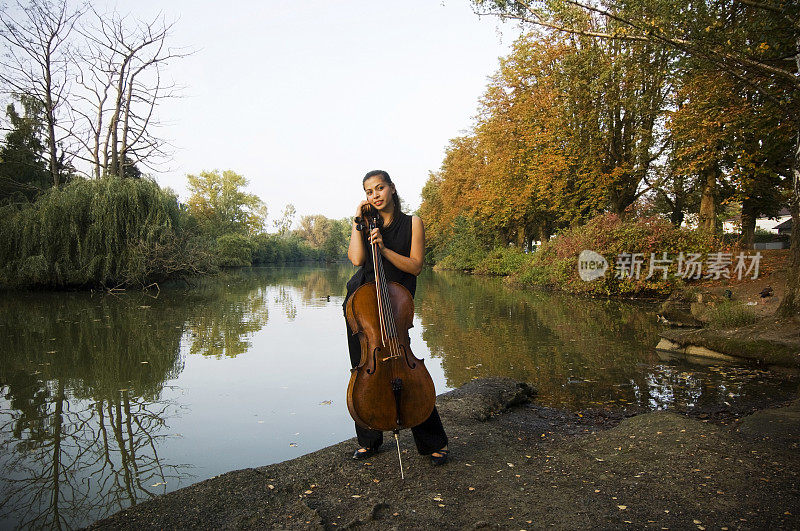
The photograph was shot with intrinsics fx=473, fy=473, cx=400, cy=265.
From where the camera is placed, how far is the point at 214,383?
576 centimetres

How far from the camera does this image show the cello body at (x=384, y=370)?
2.77m

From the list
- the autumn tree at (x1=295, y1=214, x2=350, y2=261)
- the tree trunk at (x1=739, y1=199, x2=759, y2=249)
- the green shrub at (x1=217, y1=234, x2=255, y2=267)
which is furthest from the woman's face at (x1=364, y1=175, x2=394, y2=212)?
the autumn tree at (x1=295, y1=214, x2=350, y2=261)

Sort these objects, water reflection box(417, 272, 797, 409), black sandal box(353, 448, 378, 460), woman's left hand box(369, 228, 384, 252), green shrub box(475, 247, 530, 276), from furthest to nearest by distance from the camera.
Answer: green shrub box(475, 247, 530, 276) → water reflection box(417, 272, 797, 409) → black sandal box(353, 448, 378, 460) → woman's left hand box(369, 228, 384, 252)

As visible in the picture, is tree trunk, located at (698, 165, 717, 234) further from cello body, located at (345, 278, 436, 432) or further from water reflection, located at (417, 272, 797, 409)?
cello body, located at (345, 278, 436, 432)

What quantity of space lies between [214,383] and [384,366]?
376cm

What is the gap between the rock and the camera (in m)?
4.21

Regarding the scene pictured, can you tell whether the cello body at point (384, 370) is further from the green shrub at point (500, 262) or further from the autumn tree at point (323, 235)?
the autumn tree at point (323, 235)

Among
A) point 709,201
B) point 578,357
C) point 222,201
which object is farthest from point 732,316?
point 222,201

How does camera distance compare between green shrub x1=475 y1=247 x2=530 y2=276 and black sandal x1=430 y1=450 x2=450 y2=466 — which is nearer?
black sandal x1=430 y1=450 x2=450 y2=466

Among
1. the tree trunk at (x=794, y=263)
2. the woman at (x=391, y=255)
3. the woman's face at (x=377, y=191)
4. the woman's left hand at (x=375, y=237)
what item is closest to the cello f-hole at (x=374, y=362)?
the woman at (x=391, y=255)

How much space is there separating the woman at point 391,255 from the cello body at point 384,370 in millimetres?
174

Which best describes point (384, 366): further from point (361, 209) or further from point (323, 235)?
point (323, 235)

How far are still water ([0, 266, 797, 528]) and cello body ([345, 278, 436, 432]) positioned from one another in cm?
127

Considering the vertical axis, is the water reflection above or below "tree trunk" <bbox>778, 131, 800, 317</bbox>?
below
